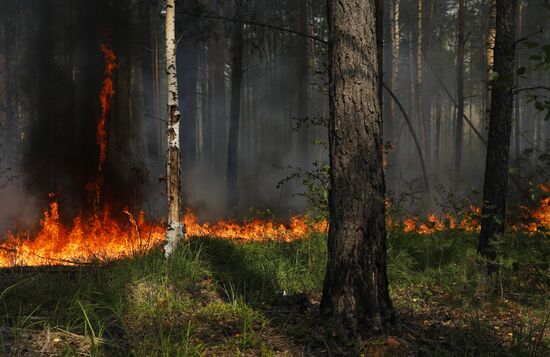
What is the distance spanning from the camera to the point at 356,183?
4254mm

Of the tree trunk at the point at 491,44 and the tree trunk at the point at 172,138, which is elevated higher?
the tree trunk at the point at 491,44

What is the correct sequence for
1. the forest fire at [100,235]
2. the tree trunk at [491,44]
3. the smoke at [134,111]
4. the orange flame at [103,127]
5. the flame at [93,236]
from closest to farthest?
the tree trunk at [491,44] → the forest fire at [100,235] → the flame at [93,236] → the orange flame at [103,127] → the smoke at [134,111]

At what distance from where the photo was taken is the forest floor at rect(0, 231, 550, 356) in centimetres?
390

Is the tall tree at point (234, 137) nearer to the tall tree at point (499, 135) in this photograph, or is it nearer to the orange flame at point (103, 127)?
the orange flame at point (103, 127)

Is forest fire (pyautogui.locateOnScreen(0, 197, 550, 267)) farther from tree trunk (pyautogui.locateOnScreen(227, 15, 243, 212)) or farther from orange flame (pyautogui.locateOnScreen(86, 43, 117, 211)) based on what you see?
tree trunk (pyautogui.locateOnScreen(227, 15, 243, 212))

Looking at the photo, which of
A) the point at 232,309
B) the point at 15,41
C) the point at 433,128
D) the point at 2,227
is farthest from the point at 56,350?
the point at 433,128

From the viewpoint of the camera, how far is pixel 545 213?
946cm

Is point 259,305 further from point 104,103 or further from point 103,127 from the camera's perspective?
point 104,103

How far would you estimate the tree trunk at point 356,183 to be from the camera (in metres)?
4.23

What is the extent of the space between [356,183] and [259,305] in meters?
1.99

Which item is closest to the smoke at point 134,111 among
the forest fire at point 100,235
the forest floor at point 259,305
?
the forest fire at point 100,235

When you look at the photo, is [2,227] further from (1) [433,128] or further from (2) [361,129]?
(1) [433,128]

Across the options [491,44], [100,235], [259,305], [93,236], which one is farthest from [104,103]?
[259,305]

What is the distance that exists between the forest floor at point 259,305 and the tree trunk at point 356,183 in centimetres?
25
